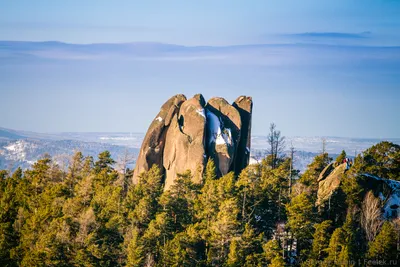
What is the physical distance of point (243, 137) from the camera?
317 feet

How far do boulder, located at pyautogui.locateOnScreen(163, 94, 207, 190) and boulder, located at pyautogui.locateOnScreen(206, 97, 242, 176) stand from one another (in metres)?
1.45

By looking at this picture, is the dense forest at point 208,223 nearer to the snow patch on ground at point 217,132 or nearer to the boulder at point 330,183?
the boulder at point 330,183

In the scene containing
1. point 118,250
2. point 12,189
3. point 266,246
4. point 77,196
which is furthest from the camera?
point 12,189

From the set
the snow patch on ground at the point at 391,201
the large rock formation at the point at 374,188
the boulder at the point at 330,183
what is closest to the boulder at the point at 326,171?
→ the boulder at the point at 330,183

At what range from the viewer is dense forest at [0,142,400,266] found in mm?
74750

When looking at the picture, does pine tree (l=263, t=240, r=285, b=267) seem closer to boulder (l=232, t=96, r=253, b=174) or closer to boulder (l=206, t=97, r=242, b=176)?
boulder (l=206, t=97, r=242, b=176)

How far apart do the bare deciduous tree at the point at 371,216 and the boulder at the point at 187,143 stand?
2040cm

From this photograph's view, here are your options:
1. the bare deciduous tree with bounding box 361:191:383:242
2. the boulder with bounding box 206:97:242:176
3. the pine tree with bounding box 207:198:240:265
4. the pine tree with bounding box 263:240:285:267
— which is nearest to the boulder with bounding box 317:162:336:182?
the bare deciduous tree with bounding box 361:191:383:242

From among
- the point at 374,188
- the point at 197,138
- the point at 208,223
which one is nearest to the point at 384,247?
the point at 374,188

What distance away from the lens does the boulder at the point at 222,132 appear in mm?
91000

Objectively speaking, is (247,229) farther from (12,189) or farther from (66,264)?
(12,189)

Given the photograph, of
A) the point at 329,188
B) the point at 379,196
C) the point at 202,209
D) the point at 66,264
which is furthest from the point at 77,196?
the point at 379,196

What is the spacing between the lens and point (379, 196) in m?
83.0

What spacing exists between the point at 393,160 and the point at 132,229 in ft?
124
